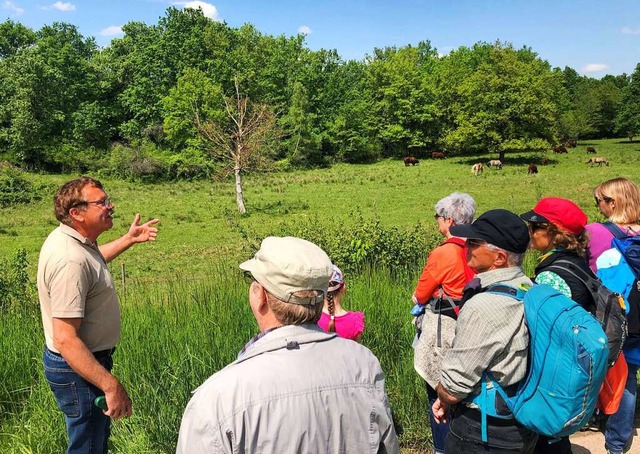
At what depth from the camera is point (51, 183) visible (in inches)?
1188

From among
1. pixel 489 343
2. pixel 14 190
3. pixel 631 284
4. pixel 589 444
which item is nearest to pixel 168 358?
pixel 489 343

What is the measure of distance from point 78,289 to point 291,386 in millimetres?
1482

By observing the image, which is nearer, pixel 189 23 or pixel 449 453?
pixel 449 453

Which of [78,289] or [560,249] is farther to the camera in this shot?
[560,249]

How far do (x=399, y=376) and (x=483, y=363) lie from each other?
2025 millimetres

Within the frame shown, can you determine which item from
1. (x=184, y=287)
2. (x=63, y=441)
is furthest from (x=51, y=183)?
(x=63, y=441)

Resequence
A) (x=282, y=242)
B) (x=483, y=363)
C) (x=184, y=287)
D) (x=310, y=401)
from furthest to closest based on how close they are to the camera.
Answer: (x=184, y=287)
(x=483, y=363)
(x=282, y=242)
(x=310, y=401)

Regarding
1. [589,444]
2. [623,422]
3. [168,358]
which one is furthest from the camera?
[168,358]

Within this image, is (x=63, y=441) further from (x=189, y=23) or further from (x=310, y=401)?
(x=189, y=23)

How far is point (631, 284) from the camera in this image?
10.6 feet

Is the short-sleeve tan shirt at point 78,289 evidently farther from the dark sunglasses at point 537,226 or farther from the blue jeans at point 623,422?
the blue jeans at point 623,422

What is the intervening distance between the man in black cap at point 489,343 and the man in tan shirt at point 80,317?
1.66 metres

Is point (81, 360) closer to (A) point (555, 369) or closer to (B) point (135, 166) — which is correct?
(A) point (555, 369)

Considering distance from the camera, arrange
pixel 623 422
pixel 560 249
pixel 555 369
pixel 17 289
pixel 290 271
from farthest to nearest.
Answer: pixel 17 289
pixel 623 422
pixel 560 249
pixel 555 369
pixel 290 271
